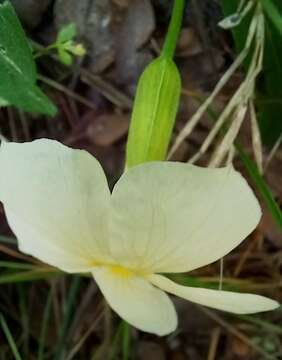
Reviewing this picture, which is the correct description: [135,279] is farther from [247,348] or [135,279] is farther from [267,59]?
[247,348]

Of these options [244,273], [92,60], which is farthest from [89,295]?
[92,60]

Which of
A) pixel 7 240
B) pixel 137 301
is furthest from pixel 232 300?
pixel 7 240

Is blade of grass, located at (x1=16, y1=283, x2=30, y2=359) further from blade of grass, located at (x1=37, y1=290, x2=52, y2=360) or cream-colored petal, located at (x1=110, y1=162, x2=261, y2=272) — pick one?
cream-colored petal, located at (x1=110, y1=162, x2=261, y2=272)

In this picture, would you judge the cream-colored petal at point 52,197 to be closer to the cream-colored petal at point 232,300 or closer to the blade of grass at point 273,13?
the cream-colored petal at point 232,300

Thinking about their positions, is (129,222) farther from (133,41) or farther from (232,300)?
(133,41)

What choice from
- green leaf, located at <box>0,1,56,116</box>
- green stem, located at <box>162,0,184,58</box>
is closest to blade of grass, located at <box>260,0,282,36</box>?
green stem, located at <box>162,0,184,58</box>

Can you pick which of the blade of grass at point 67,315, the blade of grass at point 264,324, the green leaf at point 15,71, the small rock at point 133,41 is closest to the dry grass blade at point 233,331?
the blade of grass at point 264,324
